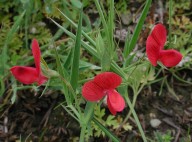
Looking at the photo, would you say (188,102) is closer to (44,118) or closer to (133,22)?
(133,22)

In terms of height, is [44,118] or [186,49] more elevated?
[186,49]

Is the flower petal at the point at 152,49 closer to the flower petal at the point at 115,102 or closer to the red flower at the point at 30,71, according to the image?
the flower petal at the point at 115,102

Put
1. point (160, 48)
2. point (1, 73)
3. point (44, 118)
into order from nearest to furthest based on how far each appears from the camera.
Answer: point (160, 48) → point (1, 73) → point (44, 118)

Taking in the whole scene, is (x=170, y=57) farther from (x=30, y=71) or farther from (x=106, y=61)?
(x=30, y=71)

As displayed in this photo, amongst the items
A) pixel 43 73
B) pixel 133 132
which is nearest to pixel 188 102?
pixel 133 132

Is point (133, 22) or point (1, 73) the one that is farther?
point (133, 22)

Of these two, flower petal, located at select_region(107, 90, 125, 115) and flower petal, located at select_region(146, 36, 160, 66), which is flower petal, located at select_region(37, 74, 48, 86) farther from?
flower petal, located at select_region(146, 36, 160, 66)
